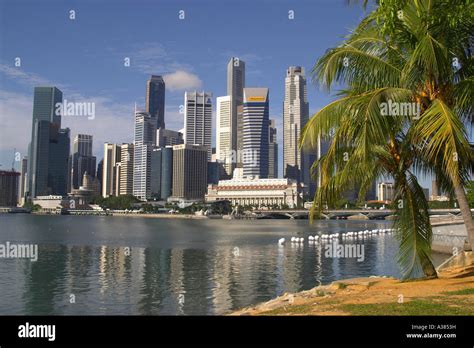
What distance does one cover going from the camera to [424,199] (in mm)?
19906

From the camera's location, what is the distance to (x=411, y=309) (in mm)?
13711

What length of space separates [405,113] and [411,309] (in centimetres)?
720

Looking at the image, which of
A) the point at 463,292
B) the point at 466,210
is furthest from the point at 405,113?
the point at 463,292

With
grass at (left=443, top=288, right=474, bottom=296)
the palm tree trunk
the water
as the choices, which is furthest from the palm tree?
the water

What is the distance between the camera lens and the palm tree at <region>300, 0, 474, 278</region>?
1574 centimetres

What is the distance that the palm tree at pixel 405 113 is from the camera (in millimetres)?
15742

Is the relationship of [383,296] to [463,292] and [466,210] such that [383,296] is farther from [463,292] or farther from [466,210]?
[466,210]

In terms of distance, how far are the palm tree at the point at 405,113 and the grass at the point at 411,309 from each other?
430cm

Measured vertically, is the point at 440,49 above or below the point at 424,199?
above

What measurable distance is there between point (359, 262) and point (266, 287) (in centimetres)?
2018

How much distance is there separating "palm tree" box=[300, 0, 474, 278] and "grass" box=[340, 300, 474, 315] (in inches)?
169

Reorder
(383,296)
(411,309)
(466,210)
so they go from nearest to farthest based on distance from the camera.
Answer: (411,309), (383,296), (466,210)
